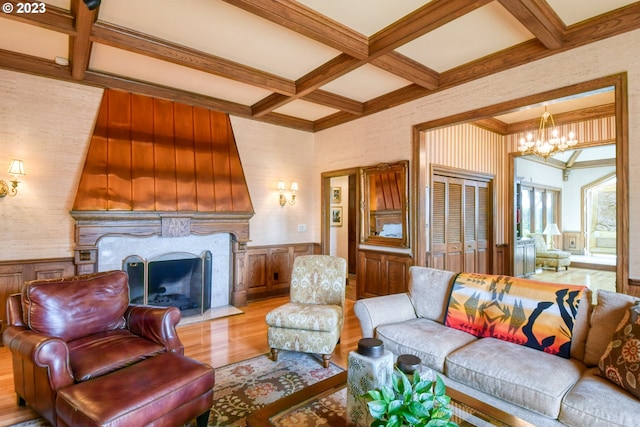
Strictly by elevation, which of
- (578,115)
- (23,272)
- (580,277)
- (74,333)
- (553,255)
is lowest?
(580,277)

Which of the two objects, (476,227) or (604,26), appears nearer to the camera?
(604,26)

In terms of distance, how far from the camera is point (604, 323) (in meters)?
2.06

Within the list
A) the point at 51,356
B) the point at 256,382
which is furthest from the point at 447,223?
the point at 51,356

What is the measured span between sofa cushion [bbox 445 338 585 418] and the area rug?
3.90 feet

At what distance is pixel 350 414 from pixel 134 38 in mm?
3566

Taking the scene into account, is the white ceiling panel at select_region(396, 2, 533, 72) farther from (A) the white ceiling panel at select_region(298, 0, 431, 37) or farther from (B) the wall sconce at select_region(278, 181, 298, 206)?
(B) the wall sconce at select_region(278, 181, 298, 206)

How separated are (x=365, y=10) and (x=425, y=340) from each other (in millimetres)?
2706

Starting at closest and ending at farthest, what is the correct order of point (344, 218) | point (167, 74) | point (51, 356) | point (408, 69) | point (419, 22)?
point (51, 356) < point (419, 22) < point (408, 69) < point (167, 74) < point (344, 218)

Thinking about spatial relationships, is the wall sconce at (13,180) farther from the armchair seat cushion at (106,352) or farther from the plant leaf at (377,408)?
the plant leaf at (377,408)

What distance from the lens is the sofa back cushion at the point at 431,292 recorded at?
287 centimetres

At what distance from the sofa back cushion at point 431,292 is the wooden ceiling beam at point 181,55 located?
2.85m

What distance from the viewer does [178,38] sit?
3.16 metres

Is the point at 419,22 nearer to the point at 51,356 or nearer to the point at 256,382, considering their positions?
the point at 256,382

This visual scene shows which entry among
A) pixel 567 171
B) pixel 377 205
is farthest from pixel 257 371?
pixel 567 171
